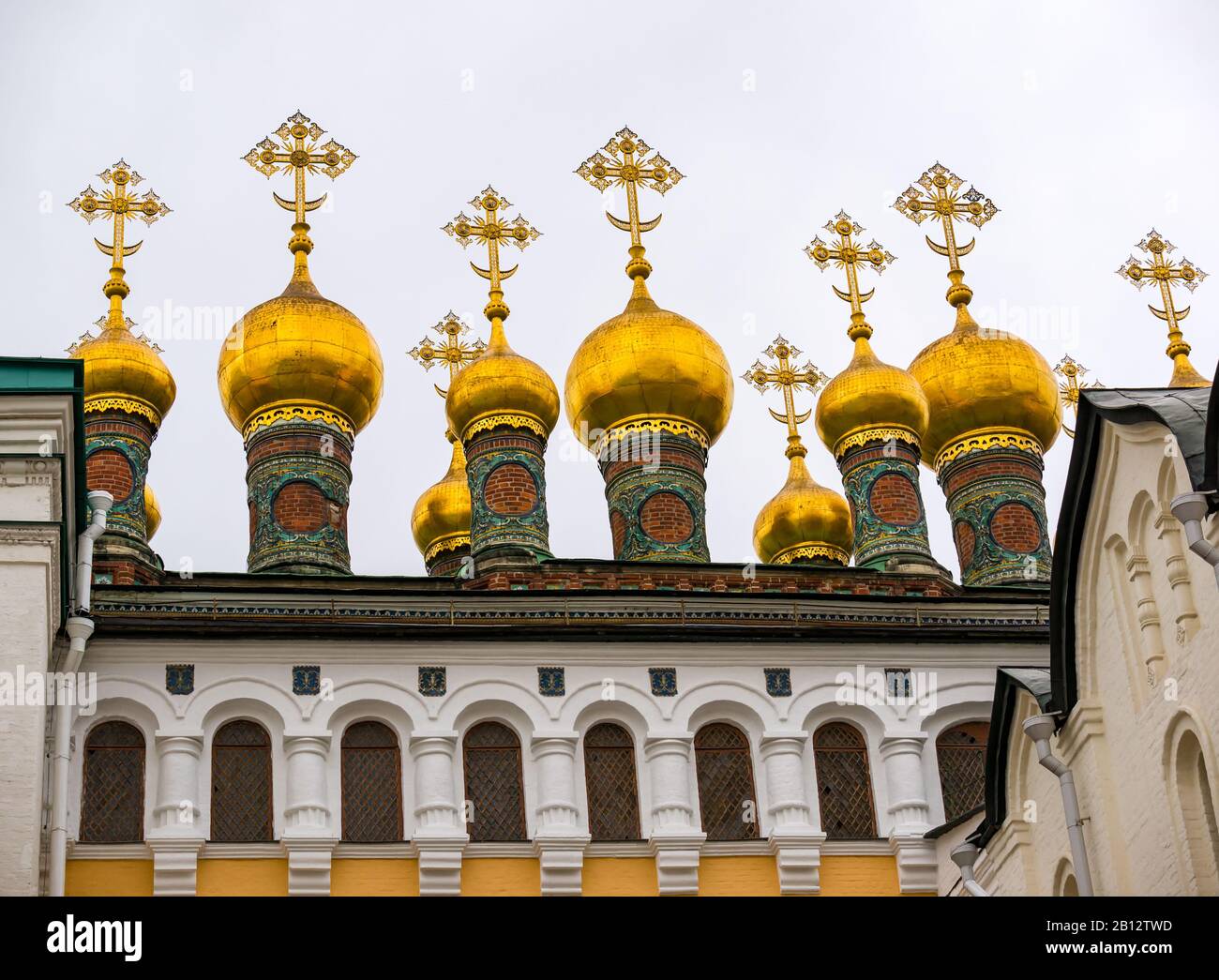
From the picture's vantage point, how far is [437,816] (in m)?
16.3

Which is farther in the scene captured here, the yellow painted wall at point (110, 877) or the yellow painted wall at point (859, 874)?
the yellow painted wall at point (859, 874)

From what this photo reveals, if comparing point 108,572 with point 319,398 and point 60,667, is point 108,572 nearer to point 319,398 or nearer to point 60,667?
point 319,398

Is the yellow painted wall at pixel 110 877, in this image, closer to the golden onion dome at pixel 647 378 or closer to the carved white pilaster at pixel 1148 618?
the carved white pilaster at pixel 1148 618

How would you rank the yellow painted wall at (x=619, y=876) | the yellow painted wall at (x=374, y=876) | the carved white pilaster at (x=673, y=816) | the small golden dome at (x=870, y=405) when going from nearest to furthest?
1. the yellow painted wall at (x=374, y=876)
2. the yellow painted wall at (x=619, y=876)
3. the carved white pilaster at (x=673, y=816)
4. the small golden dome at (x=870, y=405)

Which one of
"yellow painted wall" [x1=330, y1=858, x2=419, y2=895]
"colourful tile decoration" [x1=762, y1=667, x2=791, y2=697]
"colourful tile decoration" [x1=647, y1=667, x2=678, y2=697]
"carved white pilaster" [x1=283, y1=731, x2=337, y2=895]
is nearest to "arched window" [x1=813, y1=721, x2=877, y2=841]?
"colourful tile decoration" [x1=762, y1=667, x2=791, y2=697]

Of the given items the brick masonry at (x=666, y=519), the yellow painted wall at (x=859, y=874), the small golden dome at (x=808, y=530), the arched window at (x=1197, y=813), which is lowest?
the arched window at (x=1197, y=813)

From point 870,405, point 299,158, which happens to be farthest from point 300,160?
point 870,405

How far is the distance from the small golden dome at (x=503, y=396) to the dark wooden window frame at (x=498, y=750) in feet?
18.7

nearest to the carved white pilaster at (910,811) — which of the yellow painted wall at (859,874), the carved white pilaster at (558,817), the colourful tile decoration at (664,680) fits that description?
the yellow painted wall at (859,874)

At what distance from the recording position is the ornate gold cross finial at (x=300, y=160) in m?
22.9

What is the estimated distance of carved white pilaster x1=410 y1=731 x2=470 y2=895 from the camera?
16156mm

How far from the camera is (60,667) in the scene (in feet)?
50.8
